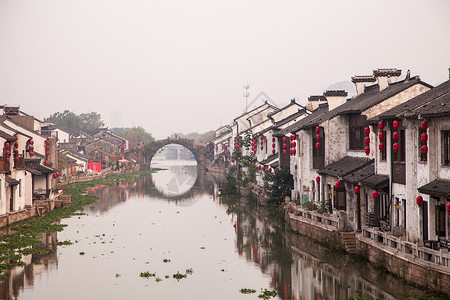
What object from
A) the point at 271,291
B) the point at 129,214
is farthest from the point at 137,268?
the point at 129,214

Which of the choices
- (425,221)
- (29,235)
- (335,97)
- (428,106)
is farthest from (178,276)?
(335,97)

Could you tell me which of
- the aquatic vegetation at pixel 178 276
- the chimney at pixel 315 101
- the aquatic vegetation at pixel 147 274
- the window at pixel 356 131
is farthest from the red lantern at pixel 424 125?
the chimney at pixel 315 101

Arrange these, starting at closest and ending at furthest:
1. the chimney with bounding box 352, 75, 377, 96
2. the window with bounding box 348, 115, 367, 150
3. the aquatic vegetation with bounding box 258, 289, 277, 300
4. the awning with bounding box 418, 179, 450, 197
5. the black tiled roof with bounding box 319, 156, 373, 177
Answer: the awning with bounding box 418, 179, 450, 197, the aquatic vegetation with bounding box 258, 289, 277, 300, the black tiled roof with bounding box 319, 156, 373, 177, the window with bounding box 348, 115, 367, 150, the chimney with bounding box 352, 75, 377, 96

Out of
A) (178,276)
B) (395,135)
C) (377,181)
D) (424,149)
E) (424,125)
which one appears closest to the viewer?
(424,125)

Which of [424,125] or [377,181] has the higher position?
[424,125]

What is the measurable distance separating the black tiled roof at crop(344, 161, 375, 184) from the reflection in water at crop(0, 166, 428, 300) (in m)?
3.84

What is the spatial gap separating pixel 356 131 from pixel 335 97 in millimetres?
7685

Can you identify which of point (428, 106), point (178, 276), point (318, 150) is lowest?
point (178, 276)

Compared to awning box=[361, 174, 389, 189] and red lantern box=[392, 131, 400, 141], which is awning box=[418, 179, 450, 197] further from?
awning box=[361, 174, 389, 189]

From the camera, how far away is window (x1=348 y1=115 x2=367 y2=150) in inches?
1228

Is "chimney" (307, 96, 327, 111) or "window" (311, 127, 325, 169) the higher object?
"chimney" (307, 96, 327, 111)

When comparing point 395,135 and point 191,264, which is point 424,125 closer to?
point 395,135

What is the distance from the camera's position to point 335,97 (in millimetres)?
39250

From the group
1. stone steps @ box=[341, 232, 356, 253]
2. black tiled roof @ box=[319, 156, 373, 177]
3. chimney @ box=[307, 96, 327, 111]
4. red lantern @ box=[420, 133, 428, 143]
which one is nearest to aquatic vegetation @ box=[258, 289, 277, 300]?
stone steps @ box=[341, 232, 356, 253]
